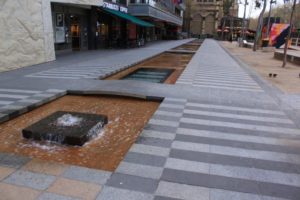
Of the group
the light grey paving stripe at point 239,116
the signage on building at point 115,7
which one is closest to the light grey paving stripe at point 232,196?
the light grey paving stripe at point 239,116

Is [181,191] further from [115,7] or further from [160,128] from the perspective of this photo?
[115,7]

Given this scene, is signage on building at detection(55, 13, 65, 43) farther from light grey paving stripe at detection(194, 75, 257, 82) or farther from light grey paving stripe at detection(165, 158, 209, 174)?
light grey paving stripe at detection(165, 158, 209, 174)

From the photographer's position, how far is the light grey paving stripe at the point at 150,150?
177 inches

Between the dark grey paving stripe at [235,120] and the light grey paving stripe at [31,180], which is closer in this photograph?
the light grey paving stripe at [31,180]

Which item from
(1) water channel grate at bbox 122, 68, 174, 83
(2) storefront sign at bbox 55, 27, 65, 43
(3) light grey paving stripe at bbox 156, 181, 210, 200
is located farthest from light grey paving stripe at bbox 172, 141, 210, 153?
(2) storefront sign at bbox 55, 27, 65, 43

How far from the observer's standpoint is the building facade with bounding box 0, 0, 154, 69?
38.8 feet

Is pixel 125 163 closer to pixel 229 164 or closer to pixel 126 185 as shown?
pixel 126 185

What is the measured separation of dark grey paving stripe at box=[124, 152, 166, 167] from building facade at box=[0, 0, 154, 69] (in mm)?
9296

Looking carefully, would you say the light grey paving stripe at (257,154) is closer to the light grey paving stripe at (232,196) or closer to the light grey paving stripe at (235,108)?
the light grey paving stripe at (232,196)

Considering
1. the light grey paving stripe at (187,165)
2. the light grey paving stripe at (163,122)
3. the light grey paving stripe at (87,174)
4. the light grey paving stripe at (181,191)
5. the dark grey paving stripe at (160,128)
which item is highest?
the light grey paving stripe at (163,122)

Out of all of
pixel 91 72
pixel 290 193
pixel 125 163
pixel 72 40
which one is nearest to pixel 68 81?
pixel 91 72

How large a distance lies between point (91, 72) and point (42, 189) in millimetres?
8485

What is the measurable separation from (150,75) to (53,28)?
323 inches

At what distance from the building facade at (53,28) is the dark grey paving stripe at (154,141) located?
8.89 m
